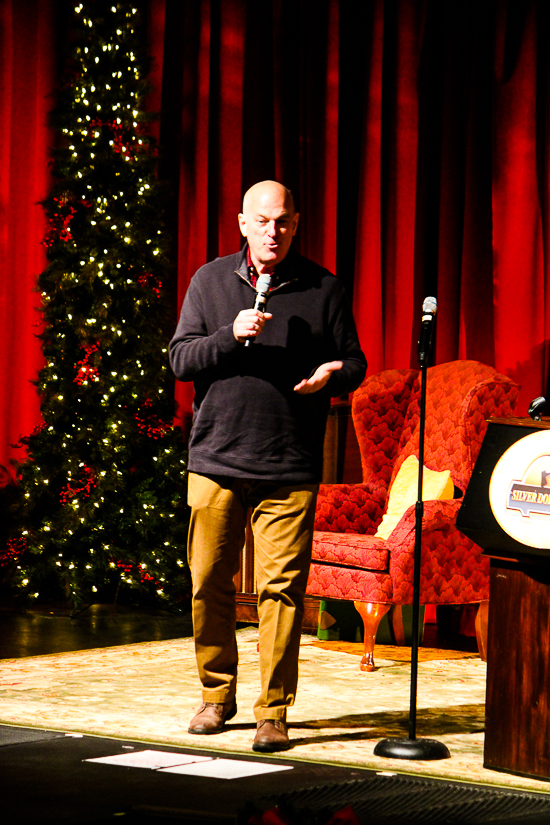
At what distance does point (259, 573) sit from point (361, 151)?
3.30 metres

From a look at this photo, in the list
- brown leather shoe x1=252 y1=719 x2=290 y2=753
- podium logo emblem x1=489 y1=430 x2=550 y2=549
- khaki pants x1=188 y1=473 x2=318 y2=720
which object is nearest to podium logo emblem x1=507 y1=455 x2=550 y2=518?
podium logo emblem x1=489 y1=430 x2=550 y2=549

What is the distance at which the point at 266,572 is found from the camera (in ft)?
8.63

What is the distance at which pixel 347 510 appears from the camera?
443 centimetres

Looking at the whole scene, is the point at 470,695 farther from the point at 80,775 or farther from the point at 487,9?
the point at 487,9

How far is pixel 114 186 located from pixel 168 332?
719 mm

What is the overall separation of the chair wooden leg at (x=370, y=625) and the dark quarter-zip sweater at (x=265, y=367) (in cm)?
141

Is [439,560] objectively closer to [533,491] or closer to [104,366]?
[533,491]

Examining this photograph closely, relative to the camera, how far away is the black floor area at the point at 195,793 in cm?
199

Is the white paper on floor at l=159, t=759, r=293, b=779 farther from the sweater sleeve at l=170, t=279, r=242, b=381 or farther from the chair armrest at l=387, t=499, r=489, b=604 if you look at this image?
the chair armrest at l=387, t=499, r=489, b=604

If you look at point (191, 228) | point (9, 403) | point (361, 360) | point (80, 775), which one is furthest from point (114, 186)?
point (80, 775)

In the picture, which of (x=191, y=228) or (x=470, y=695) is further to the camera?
(x=191, y=228)

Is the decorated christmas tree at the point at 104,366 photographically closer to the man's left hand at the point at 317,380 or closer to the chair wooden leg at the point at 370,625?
the chair wooden leg at the point at 370,625

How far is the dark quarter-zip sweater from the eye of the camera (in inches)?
102

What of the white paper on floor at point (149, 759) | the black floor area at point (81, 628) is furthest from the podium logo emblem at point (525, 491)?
the black floor area at point (81, 628)
